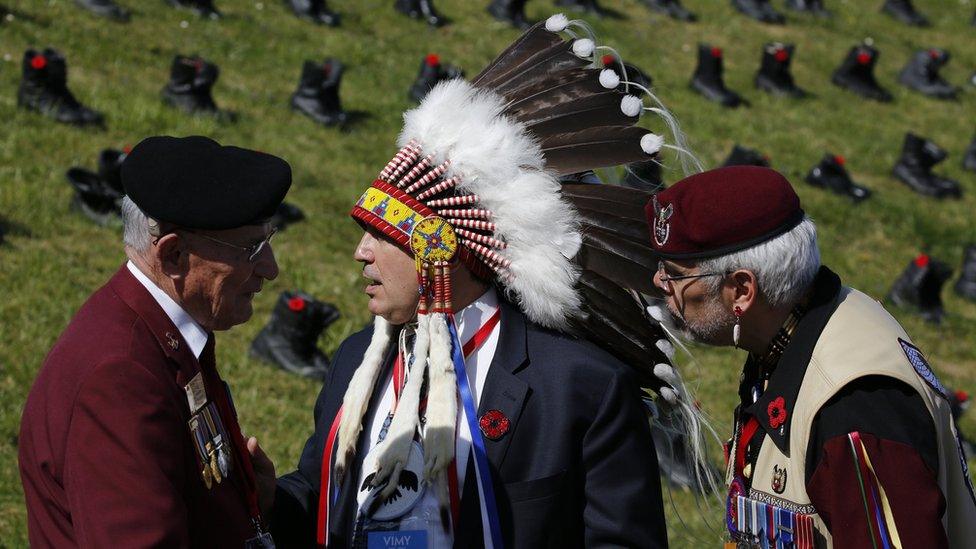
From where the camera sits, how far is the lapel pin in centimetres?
278

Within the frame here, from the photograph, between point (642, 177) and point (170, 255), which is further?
point (642, 177)

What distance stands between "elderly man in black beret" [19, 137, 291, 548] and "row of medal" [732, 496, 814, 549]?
4.42 ft

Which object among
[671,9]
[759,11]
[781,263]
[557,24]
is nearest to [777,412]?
[781,263]

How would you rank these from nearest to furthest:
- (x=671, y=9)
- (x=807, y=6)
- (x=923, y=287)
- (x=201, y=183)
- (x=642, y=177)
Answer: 1. (x=201, y=183)
2. (x=642, y=177)
3. (x=923, y=287)
4. (x=671, y=9)
5. (x=807, y=6)

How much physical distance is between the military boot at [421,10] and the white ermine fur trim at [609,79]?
355 inches

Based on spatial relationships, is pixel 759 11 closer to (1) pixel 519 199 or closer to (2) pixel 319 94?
(2) pixel 319 94

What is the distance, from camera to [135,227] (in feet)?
9.25

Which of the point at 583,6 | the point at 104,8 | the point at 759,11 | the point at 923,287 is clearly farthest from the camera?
the point at 759,11

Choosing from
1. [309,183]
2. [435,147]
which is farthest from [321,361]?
[435,147]

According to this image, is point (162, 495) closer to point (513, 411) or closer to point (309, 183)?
point (513, 411)

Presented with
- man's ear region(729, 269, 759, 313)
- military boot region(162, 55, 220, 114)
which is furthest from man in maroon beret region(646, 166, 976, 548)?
military boot region(162, 55, 220, 114)

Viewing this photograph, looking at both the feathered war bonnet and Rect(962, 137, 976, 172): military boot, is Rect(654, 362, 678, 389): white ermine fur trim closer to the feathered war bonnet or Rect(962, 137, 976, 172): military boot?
the feathered war bonnet

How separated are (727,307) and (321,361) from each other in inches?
157

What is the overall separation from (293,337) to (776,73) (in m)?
7.82
